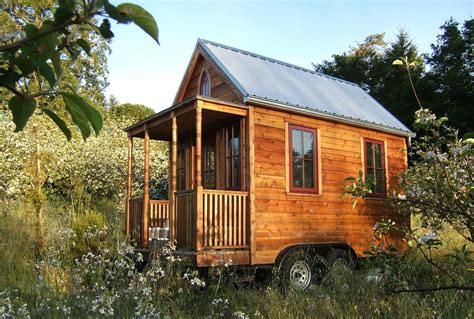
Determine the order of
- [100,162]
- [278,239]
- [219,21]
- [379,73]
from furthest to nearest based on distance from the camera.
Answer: [379,73] → [100,162] → [278,239] → [219,21]

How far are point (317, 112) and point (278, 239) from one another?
256cm

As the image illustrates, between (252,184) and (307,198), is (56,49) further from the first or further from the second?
(307,198)

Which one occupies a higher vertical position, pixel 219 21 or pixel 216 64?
pixel 216 64

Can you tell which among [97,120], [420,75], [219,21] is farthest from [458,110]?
[97,120]

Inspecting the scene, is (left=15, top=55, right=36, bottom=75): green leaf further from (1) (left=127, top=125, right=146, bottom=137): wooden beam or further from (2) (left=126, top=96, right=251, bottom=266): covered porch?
(1) (left=127, top=125, right=146, bottom=137): wooden beam

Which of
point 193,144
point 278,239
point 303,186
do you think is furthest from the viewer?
point 193,144

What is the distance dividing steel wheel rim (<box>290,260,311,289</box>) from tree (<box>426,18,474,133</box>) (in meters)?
14.2

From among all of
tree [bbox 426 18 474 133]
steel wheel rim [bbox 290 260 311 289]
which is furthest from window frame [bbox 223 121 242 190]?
tree [bbox 426 18 474 133]

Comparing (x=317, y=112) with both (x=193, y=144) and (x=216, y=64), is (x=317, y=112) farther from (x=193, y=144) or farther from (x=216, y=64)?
(x=193, y=144)

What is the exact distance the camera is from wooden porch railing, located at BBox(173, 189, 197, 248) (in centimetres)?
769

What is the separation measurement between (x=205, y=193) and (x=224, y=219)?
0.59 metres

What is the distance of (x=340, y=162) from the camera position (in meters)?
9.64

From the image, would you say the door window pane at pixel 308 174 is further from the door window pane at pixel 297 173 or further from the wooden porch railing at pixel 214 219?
the wooden porch railing at pixel 214 219

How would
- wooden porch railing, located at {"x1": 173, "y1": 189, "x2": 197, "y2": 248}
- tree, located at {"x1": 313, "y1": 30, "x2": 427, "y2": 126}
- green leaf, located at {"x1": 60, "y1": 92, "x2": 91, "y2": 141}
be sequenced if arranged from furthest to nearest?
tree, located at {"x1": 313, "y1": 30, "x2": 427, "y2": 126} < wooden porch railing, located at {"x1": 173, "y1": 189, "x2": 197, "y2": 248} < green leaf, located at {"x1": 60, "y1": 92, "x2": 91, "y2": 141}
